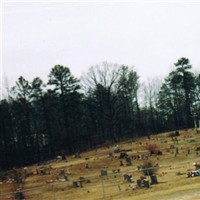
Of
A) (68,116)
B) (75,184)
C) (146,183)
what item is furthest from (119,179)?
(68,116)

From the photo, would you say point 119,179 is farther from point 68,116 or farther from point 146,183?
point 68,116

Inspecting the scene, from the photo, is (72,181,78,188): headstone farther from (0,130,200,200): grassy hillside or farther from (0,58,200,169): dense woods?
(0,58,200,169): dense woods

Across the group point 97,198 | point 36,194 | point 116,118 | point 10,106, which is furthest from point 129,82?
point 97,198

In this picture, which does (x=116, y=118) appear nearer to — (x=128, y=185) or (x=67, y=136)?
(x=67, y=136)

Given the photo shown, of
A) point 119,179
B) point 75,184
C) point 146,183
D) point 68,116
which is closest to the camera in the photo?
point 146,183

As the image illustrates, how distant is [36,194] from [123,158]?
16.5 metres

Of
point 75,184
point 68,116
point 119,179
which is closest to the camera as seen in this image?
point 119,179

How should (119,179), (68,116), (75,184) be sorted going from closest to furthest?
(119,179) → (75,184) → (68,116)

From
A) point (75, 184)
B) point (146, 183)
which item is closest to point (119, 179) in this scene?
point (75, 184)

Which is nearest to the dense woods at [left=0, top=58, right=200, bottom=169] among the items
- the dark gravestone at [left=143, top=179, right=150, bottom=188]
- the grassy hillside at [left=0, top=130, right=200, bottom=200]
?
the grassy hillside at [left=0, top=130, right=200, bottom=200]

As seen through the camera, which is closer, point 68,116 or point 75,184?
point 75,184

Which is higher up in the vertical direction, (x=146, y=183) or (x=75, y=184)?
(x=75, y=184)

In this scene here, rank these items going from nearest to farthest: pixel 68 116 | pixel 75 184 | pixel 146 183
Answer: pixel 146 183 < pixel 75 184 < pixel 68 116

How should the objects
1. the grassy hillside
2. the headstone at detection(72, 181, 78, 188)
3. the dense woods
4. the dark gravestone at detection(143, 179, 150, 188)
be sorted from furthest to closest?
the dense woods → the headstone at detection(72, 181, 78, 188) → the dark gravestone at detection(143, 179, 150, 188) → the grassy hillside
